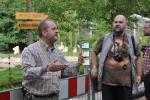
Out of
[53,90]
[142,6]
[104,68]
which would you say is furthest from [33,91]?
[142,6]

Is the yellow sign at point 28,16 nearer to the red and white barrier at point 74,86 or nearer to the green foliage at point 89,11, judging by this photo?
the red and white barrier at point 74,86

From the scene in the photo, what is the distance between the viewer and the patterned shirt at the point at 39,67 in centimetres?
513

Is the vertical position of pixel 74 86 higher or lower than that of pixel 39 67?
lower

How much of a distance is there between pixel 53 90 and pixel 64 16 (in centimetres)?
684

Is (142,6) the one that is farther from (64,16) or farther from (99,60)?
(99,60)

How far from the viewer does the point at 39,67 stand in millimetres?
5082

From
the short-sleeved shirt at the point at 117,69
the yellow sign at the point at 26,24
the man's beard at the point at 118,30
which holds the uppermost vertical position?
the yellow sign at the point at 26,24

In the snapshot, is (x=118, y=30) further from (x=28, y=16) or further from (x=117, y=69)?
(x=28, y=16)

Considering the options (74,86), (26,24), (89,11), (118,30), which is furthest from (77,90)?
(89,11)

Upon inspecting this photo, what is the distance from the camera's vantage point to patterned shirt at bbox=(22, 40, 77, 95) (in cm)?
513

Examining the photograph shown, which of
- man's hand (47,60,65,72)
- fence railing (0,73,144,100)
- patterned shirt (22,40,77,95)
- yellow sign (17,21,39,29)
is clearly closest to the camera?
man's hand (47,60,65,72)

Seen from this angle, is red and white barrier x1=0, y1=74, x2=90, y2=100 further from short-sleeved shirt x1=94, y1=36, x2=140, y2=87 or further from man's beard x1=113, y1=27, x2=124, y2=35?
man's beard x1=113, y1=27, x2=124, y2=35

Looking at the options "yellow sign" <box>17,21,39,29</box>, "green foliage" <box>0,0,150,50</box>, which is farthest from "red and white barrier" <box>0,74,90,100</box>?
"green foliage" <box>0,0,150,50</box>

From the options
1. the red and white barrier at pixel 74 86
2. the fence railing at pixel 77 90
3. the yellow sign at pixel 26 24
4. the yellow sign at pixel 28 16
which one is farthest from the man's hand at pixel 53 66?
the yellow sign at pixel 26 24
